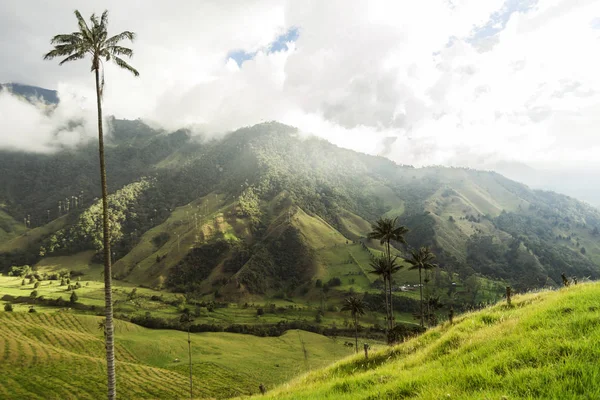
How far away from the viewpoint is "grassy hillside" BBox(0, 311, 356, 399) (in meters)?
87.5

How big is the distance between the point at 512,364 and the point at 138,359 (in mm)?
139017

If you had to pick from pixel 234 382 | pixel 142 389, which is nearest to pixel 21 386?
pixel 142 389

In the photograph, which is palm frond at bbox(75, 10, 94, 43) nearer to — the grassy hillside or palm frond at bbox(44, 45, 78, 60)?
palm frond at bbox(44, 45, 78, 60)

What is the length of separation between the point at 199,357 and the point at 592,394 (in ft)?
453

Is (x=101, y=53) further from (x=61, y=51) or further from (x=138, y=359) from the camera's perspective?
(x=138, y=359)

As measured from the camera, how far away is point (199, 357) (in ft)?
414

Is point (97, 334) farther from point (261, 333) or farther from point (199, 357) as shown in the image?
point (261, 333)

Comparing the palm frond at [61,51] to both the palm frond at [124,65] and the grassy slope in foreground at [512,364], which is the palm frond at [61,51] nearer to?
the palm frond at [124,65]

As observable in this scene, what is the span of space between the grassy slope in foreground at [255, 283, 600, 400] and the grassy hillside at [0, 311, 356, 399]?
5444cm

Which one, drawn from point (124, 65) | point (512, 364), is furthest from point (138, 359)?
point (512, 364)

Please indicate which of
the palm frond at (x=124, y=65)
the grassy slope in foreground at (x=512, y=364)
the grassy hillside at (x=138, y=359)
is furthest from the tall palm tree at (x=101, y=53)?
the grassy hillside at (x=138, y=359)

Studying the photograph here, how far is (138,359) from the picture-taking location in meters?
122

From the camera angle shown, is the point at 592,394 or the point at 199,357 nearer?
the point at 592,394

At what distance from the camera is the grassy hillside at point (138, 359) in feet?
287
